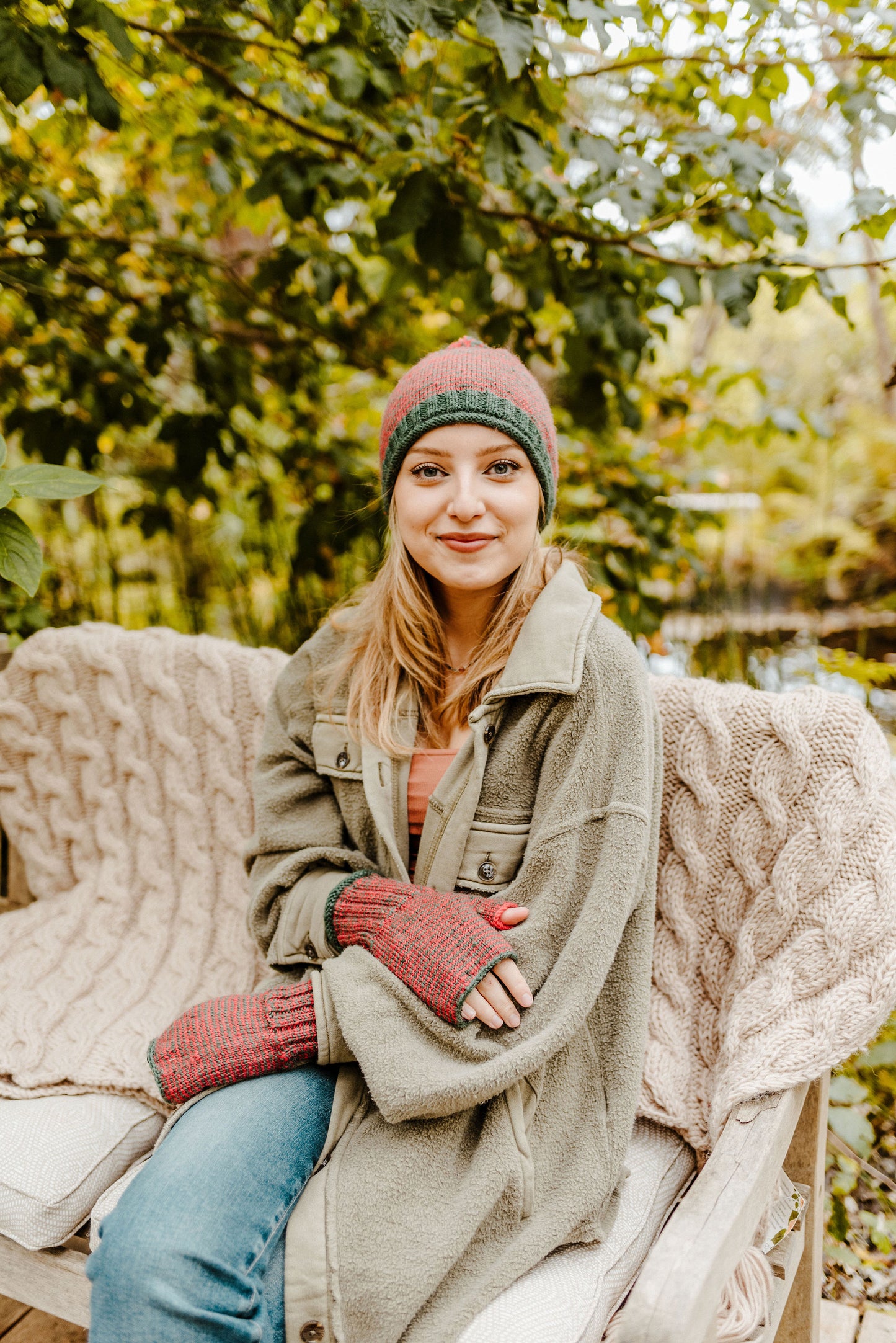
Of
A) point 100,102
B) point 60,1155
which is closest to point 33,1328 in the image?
point 60,1155

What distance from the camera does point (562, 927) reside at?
4.35 ft

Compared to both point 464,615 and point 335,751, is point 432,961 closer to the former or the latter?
point 335,751

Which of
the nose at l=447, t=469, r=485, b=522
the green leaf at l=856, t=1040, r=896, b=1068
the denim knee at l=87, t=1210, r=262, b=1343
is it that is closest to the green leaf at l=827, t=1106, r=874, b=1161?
the green leaf at l=856, t=1040, r=896, b=1068

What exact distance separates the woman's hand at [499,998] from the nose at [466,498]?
2.20 feet

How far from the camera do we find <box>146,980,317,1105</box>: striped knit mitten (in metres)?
1.32

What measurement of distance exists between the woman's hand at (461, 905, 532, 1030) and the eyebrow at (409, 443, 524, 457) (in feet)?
2.54

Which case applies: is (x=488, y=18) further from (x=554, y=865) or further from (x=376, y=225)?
(x=554, y=865)

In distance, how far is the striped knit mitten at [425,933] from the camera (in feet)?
4.12

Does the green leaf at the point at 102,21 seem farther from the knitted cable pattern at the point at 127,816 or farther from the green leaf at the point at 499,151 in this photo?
the knitted cable pattern at the point at 127,816

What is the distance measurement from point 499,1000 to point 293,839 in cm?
48

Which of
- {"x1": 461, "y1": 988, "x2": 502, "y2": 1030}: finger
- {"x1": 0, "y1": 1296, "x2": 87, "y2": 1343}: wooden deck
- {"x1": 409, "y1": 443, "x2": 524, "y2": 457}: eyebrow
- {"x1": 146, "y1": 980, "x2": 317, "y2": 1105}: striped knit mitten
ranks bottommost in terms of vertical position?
{"x1": 0, "y1": 1296, "x2": 87, "y2": 1343}: wooden deck

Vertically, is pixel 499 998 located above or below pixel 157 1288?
above

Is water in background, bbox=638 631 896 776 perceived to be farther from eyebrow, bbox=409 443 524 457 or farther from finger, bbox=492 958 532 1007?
finger, bbox=492 958 532 1007

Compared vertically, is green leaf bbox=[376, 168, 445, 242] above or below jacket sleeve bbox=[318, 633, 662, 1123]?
above
